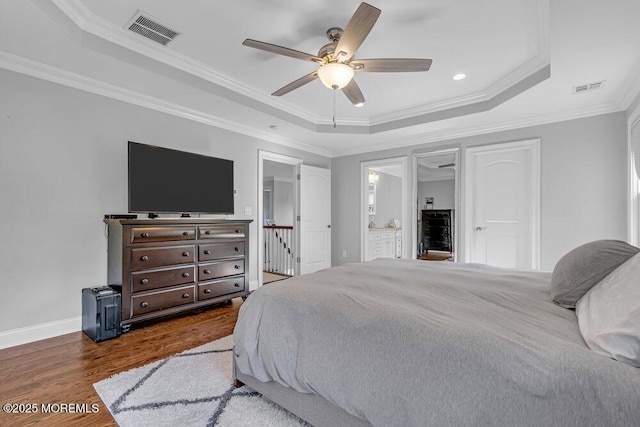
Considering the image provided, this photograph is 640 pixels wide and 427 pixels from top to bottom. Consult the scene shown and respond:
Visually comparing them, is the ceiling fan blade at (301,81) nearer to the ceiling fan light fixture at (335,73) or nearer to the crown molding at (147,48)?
the ceiling fan light fixture at (335,73)

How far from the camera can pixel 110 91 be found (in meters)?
3.05

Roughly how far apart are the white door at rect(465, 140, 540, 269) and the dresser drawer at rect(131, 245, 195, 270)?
149 inches

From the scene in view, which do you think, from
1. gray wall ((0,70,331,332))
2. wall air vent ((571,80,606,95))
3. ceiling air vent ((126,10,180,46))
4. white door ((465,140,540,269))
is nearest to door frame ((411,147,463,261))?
white door ((465,140,540,269))

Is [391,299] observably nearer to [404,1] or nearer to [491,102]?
[404,1]

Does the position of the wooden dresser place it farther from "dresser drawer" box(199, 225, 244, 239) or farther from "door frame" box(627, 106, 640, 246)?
"door frame" box(627, 106, 640, 246)

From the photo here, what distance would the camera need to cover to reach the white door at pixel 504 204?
394 centimetres

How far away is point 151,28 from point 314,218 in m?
3.70

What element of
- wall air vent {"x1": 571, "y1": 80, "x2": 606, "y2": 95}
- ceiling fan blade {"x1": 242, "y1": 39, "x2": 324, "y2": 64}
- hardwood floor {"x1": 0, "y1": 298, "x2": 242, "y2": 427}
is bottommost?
hardwood floor {"x1": 0, "y1": 298, "x2": 242, "y2": 427}

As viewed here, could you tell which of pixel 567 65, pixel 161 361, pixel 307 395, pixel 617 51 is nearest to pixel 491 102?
pixel 567 65

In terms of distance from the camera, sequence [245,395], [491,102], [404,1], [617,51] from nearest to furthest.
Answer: [245,395] < [404,1] < [617,51] < [491,102]

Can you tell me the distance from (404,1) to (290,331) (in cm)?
230

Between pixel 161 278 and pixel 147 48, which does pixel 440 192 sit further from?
pixel 147 48

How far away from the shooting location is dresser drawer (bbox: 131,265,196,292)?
285 cm

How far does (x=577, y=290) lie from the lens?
1.42 m
